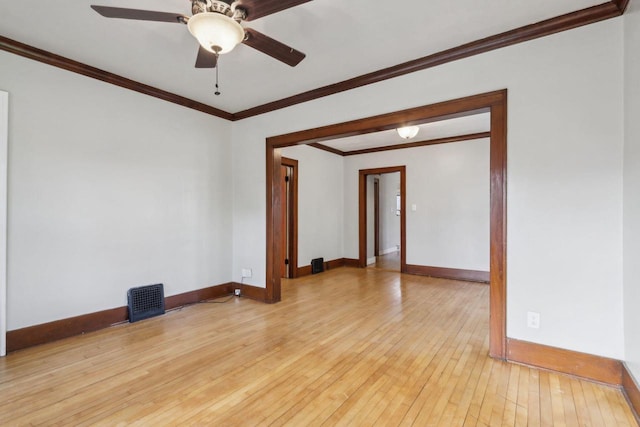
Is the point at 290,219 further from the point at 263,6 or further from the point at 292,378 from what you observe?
the point at 263,6

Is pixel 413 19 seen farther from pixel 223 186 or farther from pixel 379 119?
pixel 223 186

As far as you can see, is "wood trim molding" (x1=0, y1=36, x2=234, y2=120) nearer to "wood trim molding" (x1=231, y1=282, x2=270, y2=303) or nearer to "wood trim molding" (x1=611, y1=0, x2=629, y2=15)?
"wood trim molding" (x1=231, y1=282, x2=270, y2=303)

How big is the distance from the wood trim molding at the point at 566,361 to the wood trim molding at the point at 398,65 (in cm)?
239

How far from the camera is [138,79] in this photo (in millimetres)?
3297

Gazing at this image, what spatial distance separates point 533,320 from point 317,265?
4083 millimetres

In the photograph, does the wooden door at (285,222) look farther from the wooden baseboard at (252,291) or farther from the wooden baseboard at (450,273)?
the wooden baseboard at (450,273)

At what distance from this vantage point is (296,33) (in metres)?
2.44

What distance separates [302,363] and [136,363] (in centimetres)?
132

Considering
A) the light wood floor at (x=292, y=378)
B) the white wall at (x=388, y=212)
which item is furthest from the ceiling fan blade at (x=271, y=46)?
the white wall at (x=388, y=212)

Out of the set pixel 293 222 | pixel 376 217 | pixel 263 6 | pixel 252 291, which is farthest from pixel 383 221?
pixel 263 6

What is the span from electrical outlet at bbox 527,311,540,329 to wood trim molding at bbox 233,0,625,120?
7.05ft

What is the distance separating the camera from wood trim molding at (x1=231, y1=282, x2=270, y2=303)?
13.6 ft

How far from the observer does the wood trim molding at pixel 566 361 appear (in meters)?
2.06

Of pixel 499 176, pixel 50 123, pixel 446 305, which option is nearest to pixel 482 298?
pixel 446 305
